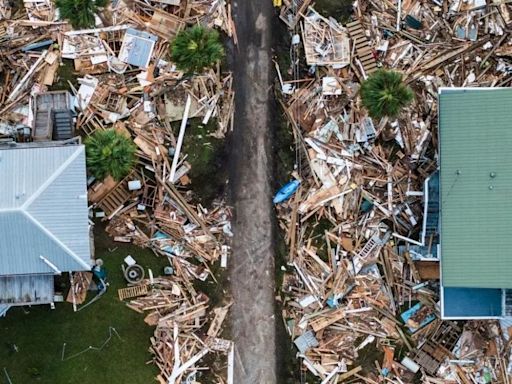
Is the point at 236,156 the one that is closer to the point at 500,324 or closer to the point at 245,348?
the point at 245,348

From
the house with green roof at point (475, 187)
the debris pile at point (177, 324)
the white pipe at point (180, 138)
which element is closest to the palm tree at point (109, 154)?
the white pipe at point (180, 138)

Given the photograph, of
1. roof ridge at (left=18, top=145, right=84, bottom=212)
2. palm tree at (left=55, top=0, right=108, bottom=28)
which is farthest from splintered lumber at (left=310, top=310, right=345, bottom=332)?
palm tree at (left=55, top=0, right=108, bottom=28)

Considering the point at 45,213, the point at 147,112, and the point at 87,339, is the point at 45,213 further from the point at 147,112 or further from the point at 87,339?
the point at 87,339

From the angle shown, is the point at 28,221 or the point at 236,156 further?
the point at 236,156

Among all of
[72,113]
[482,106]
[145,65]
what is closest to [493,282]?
Result: [482,106]

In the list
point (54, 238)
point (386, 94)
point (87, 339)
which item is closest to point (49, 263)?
point (54, 238)

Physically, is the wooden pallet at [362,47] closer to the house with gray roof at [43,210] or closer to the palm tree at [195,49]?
the palm tree at [195,49]
